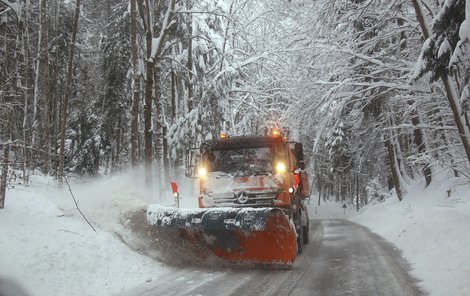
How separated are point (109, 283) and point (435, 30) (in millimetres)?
6575

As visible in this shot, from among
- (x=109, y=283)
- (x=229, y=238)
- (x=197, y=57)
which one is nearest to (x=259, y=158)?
(x=229, y=238)

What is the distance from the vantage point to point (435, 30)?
7371mm

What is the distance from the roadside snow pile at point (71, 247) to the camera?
6.37 meters

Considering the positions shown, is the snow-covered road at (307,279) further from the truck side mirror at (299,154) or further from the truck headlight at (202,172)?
the truck headlight at (202,172)

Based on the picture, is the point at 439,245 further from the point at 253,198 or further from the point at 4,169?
the point at 4,169

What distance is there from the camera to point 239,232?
8070 mm

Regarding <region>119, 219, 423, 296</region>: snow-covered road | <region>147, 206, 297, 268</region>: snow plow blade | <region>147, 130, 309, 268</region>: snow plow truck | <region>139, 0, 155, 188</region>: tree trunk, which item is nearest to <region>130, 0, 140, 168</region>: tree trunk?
<region>139, 0, 155, 188</region>: tree trunk

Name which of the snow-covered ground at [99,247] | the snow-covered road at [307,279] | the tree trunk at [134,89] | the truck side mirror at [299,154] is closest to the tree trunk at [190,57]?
the tree trunk at [134,89]

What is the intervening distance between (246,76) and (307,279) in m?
14.3

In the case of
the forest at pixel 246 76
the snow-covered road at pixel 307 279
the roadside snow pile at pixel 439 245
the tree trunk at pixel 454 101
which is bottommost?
the snow-covered road at pixel 307 279

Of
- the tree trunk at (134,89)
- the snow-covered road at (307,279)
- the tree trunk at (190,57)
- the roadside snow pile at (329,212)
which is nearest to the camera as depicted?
the snow-covered road at (307,279)

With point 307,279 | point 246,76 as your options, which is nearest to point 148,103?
point 246,76

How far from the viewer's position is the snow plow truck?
766 cm

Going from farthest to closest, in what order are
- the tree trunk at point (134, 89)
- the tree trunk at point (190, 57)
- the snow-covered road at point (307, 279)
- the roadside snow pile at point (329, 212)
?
the roadside snow pile at point (329, 212)
the tree trunk at point (190, 57)
the tree trunk at point (134, 89)
the snow-covered road at point (307, 279)
